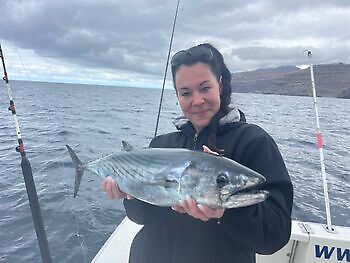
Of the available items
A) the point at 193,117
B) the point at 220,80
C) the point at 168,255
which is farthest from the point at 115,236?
the point at 220,80

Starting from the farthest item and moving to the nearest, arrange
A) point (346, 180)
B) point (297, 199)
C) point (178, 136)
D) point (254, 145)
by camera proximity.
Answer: point (346, 180) < point (297, 199) < point (178, 136) < point (254, 145)

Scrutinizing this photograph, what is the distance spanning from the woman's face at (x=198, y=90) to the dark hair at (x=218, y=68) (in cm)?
4

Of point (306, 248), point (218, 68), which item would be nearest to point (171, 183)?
point (218, 68)

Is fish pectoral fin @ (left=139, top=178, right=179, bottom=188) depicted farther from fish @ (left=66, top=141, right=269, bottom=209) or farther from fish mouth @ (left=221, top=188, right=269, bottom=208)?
fish mouth @ (left=221, top=188, right=269, bottom=208)

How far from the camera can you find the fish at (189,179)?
189cm

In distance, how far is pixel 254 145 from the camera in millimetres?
2232

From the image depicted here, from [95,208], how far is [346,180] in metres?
9.43

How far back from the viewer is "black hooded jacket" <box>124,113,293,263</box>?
2.00 m

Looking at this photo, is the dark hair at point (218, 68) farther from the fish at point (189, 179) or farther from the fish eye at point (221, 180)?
the fish eye at point (221, 180)

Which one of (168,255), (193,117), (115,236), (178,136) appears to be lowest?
(115,236)

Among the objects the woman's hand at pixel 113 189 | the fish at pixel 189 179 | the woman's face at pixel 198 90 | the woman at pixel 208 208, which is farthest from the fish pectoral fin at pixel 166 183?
the woman's face at pixel 198 90

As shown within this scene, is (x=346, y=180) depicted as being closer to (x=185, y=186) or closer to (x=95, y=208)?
(x=95, y=208)

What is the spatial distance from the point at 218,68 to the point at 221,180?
1.05m

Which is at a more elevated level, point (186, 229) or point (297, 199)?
point (186, 229)
